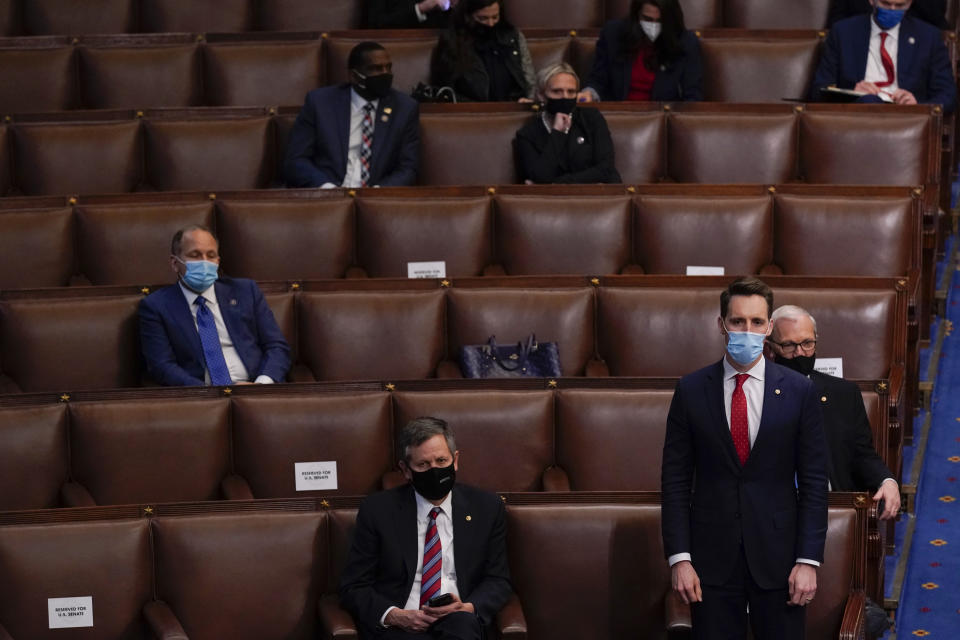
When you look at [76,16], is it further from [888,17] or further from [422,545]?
[422,545]

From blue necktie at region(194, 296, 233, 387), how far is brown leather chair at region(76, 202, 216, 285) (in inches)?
12.1

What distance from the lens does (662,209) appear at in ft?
9.59

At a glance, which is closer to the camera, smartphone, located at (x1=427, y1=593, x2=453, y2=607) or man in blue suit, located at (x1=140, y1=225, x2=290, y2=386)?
smartphone, located at (x1=427, y1=593, x2=453, y2=607)

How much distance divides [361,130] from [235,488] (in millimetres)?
1095

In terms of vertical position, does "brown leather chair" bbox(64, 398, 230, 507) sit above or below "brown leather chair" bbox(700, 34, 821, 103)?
below

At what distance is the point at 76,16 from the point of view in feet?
12.8

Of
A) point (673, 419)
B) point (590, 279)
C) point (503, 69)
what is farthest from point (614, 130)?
point (673, 419)

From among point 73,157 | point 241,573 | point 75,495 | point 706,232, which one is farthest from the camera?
point 73,157

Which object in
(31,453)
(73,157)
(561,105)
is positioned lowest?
(31,453)

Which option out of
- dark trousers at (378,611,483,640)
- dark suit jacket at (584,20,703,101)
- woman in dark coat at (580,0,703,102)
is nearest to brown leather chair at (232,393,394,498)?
dark trousers at (378,611,483,640)

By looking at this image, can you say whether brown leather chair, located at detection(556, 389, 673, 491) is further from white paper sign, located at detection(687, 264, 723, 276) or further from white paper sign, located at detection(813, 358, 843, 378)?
white paper sign, located at detection(687, 264, 723, 276)

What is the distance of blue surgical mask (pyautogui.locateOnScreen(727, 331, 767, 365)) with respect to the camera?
6.33 feet

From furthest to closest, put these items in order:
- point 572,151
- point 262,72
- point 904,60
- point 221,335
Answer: point 262,72 → point 904,60 → point 572,151 → point 221,335

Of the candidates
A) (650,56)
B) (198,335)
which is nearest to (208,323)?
(198,335)
